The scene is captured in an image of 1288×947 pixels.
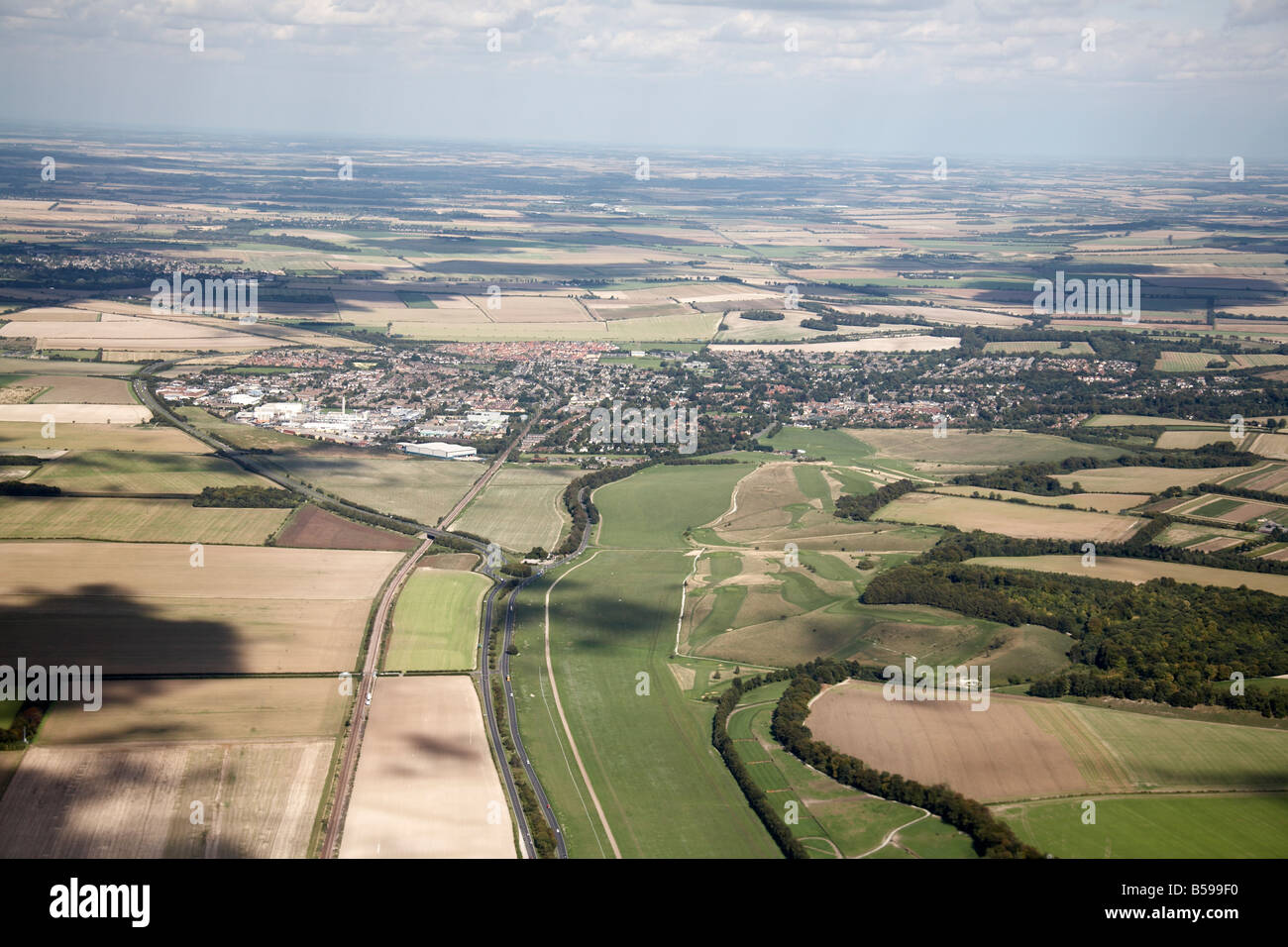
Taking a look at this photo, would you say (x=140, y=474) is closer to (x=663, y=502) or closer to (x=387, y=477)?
(x=387, y=477)

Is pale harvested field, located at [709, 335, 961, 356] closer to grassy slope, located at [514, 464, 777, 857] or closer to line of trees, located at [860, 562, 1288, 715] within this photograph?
grassy slope, located at [514, 464, 777, 857]

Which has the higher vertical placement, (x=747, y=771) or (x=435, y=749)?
(x=435, y=749)

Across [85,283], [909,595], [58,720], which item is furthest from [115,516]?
[85,283]

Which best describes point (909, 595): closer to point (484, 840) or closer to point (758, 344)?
point (484, 840)

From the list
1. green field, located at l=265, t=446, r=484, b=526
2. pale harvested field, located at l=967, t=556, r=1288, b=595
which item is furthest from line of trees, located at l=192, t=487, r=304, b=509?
pale harvested field, located at l=967, t=556, r=1288, b=595

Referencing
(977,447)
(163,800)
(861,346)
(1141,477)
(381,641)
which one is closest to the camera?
(163,800)

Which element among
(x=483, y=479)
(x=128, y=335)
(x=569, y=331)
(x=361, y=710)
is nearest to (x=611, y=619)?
(x=361, y=710)
